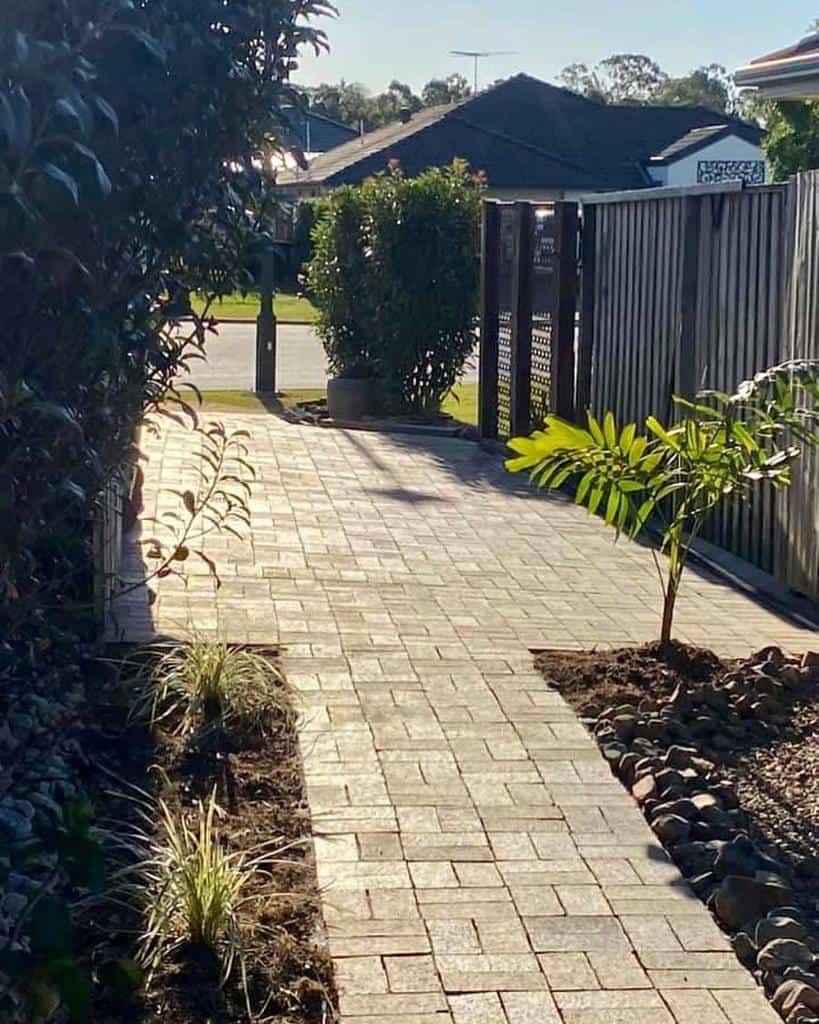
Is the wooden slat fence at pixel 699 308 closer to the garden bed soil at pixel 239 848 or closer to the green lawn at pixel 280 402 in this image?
the green lawn at pixel 280 402

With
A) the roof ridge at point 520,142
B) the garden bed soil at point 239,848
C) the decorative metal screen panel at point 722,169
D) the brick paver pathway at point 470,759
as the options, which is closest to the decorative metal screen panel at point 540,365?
the brick paver pathway at point 470,759

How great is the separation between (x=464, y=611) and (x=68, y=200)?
5.13 metres

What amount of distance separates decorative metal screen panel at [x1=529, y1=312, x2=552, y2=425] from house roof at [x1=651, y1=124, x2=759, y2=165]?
40.1 m

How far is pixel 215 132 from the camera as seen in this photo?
423 cm

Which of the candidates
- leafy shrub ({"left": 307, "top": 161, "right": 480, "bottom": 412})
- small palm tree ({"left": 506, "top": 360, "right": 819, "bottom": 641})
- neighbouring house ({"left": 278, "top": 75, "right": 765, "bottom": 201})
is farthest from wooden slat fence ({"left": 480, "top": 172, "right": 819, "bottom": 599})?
neighbouring house ({"left": 278, "top": 75, "right": 765, "bottom": 201})

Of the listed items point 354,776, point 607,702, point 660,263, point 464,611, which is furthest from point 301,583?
point 660,263

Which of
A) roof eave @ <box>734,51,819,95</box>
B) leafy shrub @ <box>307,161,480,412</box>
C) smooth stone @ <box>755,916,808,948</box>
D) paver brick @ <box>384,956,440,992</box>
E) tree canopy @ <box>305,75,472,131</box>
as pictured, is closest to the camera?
paver brick @ <box>384,956,440,992</box>

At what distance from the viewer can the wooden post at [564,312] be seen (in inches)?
506

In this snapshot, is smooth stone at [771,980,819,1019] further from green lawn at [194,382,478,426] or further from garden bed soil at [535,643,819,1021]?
green lawn at [194,382,478,426]

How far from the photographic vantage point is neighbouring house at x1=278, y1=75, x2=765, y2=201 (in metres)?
48.2

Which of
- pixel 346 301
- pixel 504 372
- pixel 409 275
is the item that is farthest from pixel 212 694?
pixel 346 301

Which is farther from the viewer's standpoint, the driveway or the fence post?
the driveway

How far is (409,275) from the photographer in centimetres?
1617

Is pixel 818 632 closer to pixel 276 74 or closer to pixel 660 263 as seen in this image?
pixel 660 263
